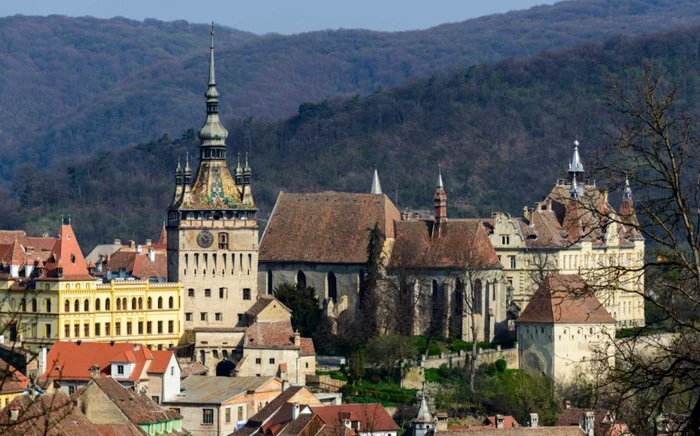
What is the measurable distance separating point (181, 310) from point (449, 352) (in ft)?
39.6

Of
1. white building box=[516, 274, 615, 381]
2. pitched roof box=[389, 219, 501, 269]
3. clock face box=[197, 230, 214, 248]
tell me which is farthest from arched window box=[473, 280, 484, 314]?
clock face box=[197, 230, 214, 248]

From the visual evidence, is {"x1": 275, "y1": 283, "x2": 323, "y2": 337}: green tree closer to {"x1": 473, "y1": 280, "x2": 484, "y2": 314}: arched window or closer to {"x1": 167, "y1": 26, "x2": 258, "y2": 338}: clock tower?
{"x1": 167, "y1": 26, "x2": 258, "y2": 338}: clock tower

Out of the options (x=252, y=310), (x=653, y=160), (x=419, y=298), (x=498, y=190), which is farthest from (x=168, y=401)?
(x=498, y=190)

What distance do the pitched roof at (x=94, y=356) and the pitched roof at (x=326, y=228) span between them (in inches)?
738

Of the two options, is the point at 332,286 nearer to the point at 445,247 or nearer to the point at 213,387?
the point at 445,247

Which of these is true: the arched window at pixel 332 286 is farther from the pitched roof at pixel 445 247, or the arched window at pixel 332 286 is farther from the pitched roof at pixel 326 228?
the pitched roof at pixel 445 247

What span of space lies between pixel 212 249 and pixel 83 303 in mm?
6742

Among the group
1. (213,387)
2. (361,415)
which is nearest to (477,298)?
(213,387)

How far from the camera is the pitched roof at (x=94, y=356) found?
8238cm

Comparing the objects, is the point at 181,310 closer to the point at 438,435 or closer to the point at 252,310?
the point at 252,310

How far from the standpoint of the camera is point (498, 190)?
18512 cm

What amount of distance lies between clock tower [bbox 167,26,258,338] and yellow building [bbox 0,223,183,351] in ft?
3.55

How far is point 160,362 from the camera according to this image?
83188mm

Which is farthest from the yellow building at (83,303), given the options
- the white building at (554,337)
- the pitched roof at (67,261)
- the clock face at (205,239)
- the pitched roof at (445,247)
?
the white building at (554,337)
